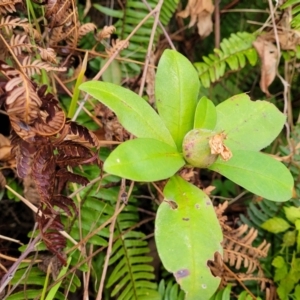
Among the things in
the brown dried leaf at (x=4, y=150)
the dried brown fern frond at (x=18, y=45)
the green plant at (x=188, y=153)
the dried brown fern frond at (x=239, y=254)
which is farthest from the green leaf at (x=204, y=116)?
the brown dried leaf at (x=4, y=150)

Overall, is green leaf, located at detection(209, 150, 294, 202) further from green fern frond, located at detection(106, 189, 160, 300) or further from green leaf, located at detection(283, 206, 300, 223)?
green fern frond, located at detection(106, 189, 160, 300)

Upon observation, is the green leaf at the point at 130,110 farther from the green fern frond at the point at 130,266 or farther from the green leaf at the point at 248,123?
the green fern frond at the point at 130,266

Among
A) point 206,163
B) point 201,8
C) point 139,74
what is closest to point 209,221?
point 206,163

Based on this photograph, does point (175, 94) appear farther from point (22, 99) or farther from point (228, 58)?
point (228, 58)

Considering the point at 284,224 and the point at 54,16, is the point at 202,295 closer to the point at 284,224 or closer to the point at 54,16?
the point at 284,224

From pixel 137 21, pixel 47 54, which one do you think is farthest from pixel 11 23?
pixel 137 21

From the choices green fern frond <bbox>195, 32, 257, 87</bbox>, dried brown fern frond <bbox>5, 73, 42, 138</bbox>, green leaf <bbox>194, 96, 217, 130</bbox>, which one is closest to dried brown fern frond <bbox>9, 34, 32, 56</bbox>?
dried brown fern frond <bbox>5, 73, 42, 138</bbox>
